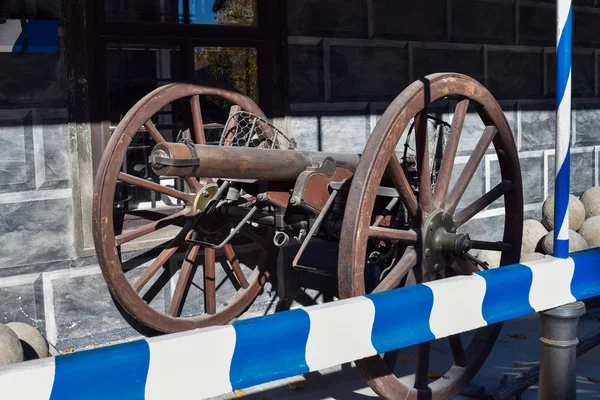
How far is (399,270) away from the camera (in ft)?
11.7

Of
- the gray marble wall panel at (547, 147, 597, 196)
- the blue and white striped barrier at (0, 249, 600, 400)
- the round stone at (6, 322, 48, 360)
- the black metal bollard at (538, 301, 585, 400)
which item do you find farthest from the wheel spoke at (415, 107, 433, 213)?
the gray marble wall panel at (547, 147, 597, 196)

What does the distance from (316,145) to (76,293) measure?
75.2 inches

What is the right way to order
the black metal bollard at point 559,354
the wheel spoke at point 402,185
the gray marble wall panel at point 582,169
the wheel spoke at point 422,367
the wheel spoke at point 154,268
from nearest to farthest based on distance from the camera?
the black metal bollard at point 559,354, the wheel spoke at point 402,185, the wheel spoke at point 422,367, the wheel spoke at point 154,268, the gray marble wall panel at point 582,169

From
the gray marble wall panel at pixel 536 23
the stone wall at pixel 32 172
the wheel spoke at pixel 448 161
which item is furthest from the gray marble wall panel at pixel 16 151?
the gray marble wall panel at pixel 536 23

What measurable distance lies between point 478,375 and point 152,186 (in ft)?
6.82

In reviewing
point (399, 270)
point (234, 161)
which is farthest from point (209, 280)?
point (399, 270)

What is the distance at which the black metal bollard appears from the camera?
2.86 metres

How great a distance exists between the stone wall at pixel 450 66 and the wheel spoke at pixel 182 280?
1.15 m

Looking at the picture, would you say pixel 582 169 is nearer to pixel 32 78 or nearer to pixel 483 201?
pixel 483 201

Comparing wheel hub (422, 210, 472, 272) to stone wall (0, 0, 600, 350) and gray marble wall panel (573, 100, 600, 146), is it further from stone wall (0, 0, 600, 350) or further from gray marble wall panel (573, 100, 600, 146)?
gray marble wall panel (573, 100, 600, 146)

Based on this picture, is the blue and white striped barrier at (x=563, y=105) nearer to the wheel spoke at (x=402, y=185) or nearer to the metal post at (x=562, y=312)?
the metal post at (x=562, y=312)

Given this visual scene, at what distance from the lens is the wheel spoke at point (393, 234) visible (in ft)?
11.2

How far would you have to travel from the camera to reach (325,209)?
3867mm

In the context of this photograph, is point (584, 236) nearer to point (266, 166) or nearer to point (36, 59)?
point (266, 166)
